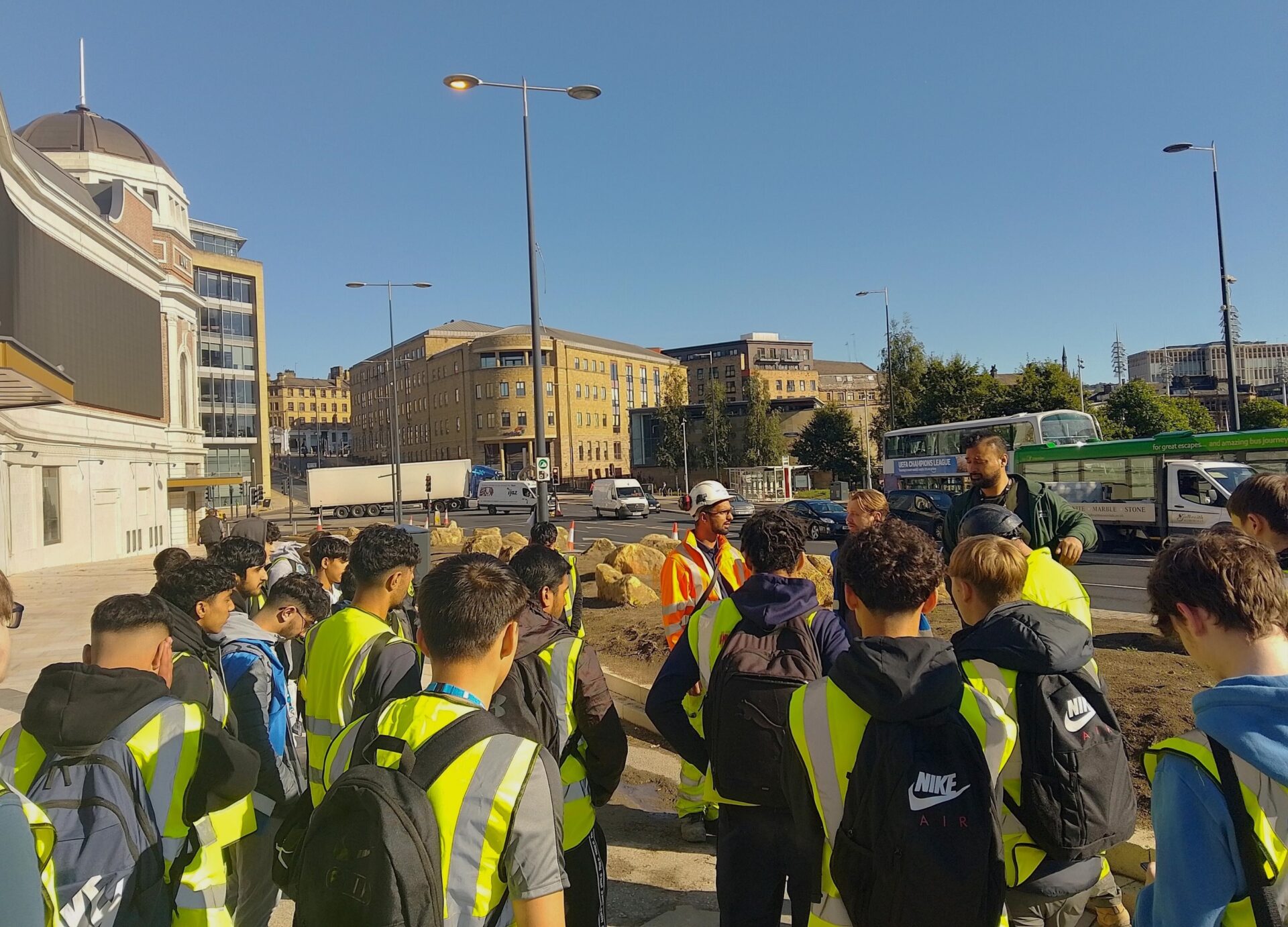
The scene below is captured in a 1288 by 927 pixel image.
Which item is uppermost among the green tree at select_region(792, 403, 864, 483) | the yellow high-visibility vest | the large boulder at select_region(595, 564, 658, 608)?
the green tree at select_region(792, 403, 864, 483)

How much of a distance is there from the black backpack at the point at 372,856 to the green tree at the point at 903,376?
43.6 meters

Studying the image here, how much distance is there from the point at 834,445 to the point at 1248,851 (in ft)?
199

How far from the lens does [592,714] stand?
3014 millimetres

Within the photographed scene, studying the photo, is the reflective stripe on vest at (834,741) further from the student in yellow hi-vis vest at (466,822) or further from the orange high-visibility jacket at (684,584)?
the orange high-visibility jacket at (684,584)

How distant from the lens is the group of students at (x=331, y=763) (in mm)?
1670

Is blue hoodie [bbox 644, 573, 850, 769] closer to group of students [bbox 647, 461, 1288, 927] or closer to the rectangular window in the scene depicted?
group of students [bbox 647, 461, 1288, 927]

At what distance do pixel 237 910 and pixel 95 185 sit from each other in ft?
170

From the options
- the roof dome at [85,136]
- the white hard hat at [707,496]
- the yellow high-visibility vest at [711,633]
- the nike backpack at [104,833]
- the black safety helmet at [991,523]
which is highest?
the roof dome at [85,136]

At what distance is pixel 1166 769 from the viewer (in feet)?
5.47

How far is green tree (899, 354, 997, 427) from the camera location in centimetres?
4366

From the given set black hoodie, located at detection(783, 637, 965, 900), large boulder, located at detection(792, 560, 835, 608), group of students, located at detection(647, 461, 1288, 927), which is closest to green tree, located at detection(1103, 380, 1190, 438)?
large boulder, located at detection(792, 560, 835, 608)

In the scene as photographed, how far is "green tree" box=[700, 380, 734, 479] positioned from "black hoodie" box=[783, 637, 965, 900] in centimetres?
6503

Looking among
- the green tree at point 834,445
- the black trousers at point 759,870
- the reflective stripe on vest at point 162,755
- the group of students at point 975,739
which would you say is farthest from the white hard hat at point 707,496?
the green tree at point 834,445

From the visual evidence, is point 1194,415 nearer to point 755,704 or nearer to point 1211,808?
point 755,704
